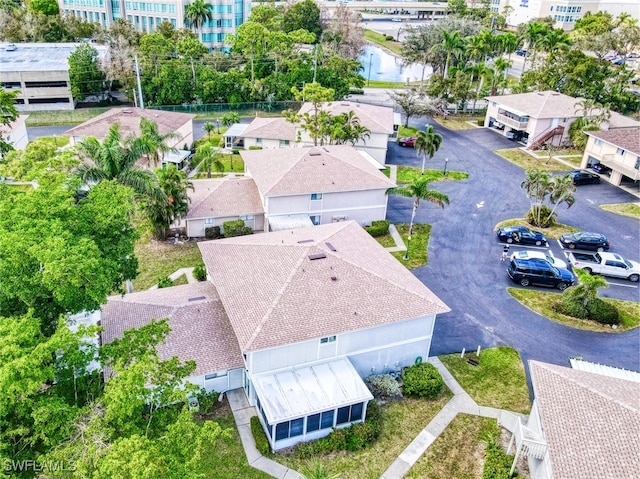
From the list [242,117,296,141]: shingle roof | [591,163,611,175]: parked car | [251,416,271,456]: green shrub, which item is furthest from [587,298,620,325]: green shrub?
[242,117,296,141]: shingle roof

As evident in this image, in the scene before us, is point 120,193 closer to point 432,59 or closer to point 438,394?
point 438,394

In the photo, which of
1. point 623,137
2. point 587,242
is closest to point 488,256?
point 587,242

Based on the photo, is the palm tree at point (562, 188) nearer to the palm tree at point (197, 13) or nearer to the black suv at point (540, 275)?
the black suv at point (540, 275)

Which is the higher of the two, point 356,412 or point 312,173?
point 312,173

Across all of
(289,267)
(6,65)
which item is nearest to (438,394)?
(289,267)

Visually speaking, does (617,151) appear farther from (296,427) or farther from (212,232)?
(296,427)

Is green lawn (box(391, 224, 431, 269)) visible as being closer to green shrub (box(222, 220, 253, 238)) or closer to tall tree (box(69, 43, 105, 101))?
green shrub (box(222, 220, 253, 238))

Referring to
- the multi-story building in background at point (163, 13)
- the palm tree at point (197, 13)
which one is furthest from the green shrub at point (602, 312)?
the multi-story building in background at point (163, 13)
